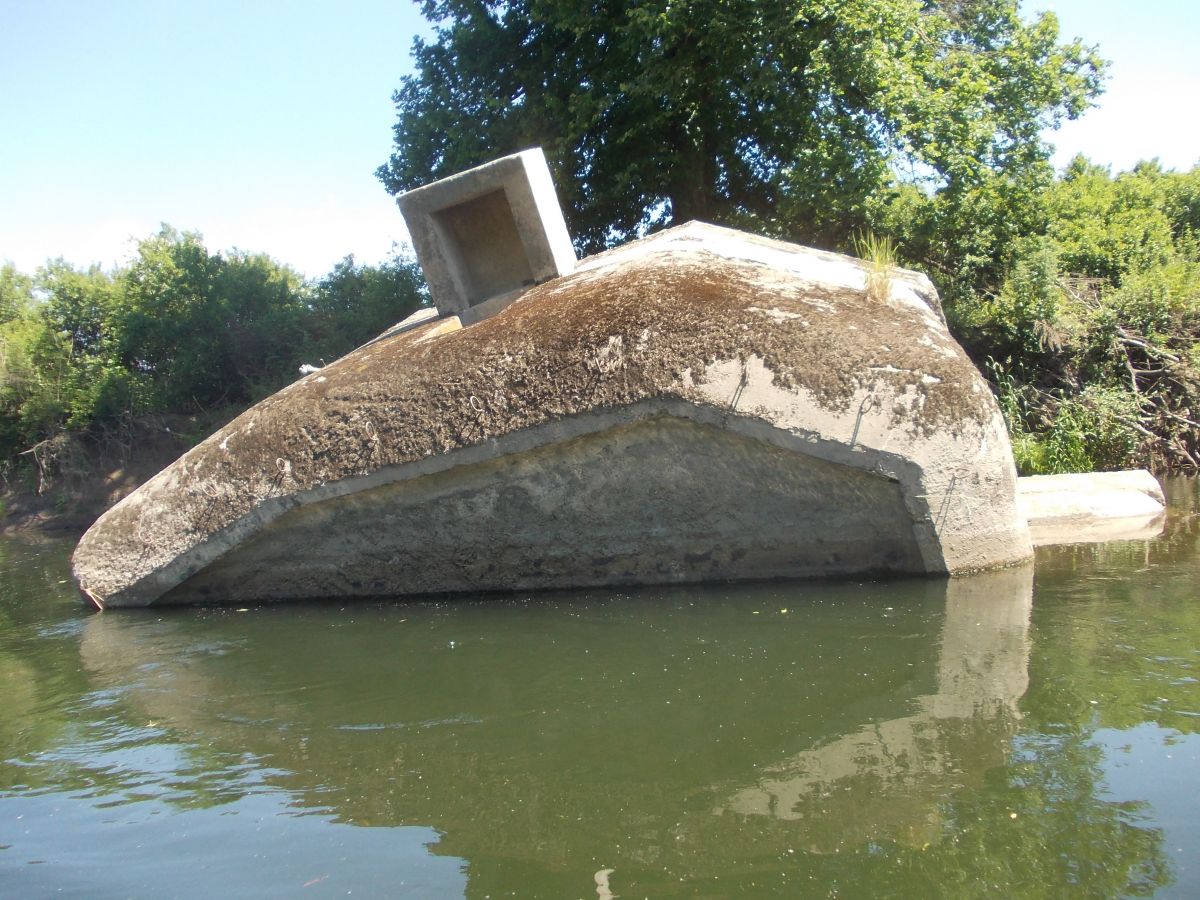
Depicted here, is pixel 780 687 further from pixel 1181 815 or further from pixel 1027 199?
pixel 1027 199

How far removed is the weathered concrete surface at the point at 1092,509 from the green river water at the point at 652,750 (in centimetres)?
108

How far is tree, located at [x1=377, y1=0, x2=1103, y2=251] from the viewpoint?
41.1 ft

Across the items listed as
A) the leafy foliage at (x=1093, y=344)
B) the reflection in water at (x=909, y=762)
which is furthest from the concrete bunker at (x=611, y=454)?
the leafy foliage at (x=1093, y=344)

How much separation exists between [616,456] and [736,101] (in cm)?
940

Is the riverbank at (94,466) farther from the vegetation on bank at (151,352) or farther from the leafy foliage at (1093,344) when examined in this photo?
the leafy foliage at (1093,344)

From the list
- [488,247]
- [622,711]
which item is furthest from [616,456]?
[488,247]

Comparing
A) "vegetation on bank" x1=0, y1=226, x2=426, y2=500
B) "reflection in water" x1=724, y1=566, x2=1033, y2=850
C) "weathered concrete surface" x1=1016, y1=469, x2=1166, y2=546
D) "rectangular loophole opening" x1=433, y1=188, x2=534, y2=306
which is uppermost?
"vegetation on bank" x1=0, y1=226, x2=426, y2=500

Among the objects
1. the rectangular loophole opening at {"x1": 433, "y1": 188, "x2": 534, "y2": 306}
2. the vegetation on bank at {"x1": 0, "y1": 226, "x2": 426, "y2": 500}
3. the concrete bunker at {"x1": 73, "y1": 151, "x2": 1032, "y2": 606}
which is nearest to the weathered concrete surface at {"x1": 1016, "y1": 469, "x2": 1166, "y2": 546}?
the concrete bunker at {"x1": 73, "y1": 151, "x2": 1032, "y2": 606}

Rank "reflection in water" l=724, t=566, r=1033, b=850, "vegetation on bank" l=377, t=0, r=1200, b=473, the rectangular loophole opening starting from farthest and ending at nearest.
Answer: "vegetation on bank" l=377, t=0, r=1200, b=473, the rectangular loophole opening, "reflection in water" l=724, t=566, r=1033, b=850

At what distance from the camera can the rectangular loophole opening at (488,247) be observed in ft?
29.0

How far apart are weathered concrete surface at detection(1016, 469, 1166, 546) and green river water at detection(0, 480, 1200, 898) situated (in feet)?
3.54

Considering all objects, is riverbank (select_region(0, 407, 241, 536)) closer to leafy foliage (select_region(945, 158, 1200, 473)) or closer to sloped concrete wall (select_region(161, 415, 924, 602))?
sloped concrete wall (select_region(161, 415, 924, 602))

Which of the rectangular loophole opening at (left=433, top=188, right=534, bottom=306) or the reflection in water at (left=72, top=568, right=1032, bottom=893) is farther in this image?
the rectangular loophole opening at (left=433, top=188, right=534, bottom=306)

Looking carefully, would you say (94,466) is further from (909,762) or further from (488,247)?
(909,762)
